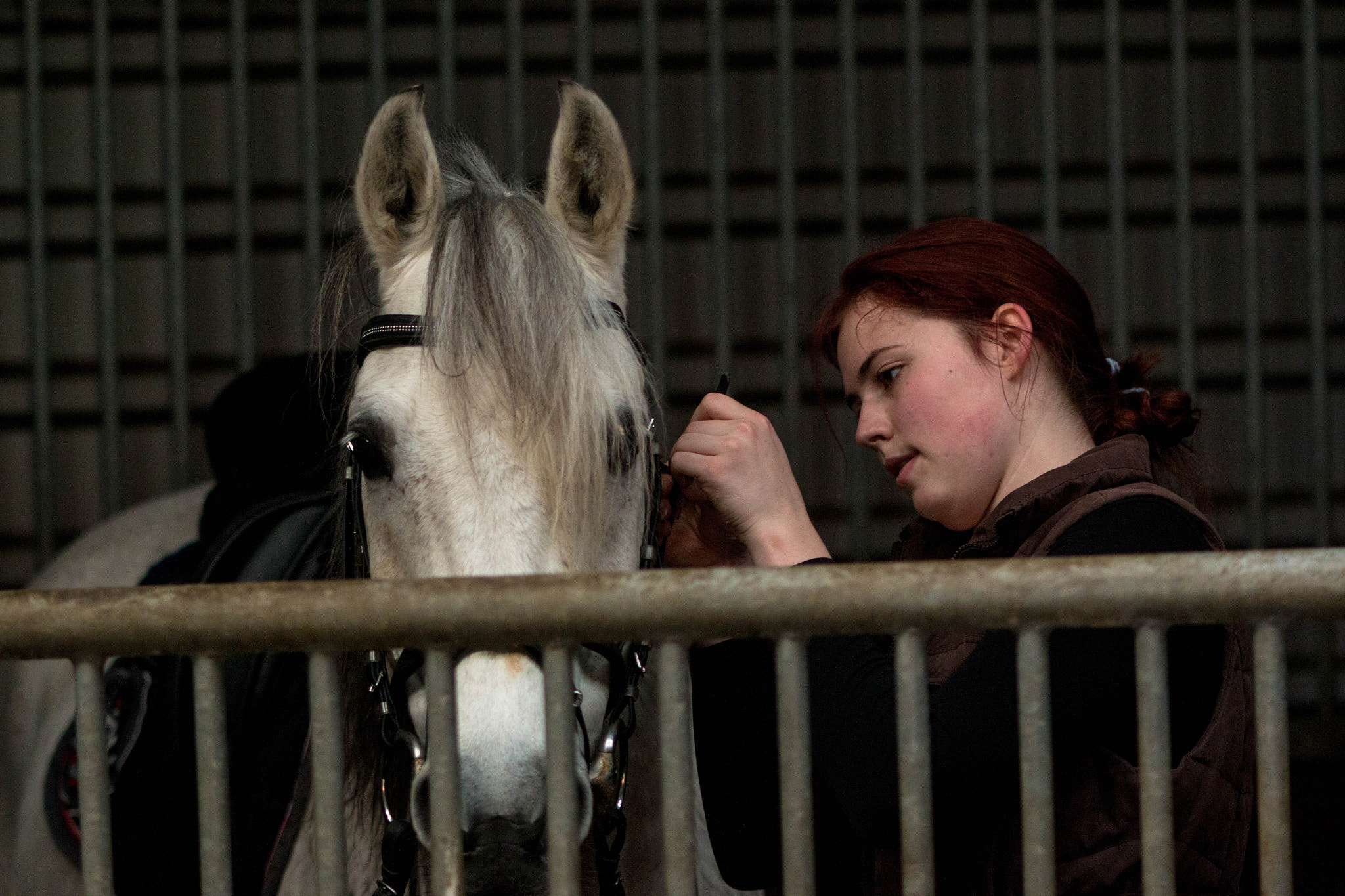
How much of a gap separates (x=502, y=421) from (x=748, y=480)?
0.80 feet

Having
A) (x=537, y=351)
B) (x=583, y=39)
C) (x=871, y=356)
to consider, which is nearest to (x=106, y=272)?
(x=583, y=39)

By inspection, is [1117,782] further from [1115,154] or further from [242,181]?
[242,181]

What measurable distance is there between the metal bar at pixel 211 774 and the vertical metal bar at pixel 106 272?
2.86 meters

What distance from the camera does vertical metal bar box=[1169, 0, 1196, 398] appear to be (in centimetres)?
324

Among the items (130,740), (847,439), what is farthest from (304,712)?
(847,439)

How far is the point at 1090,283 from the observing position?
3.40 metres

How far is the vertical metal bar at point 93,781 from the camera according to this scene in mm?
691

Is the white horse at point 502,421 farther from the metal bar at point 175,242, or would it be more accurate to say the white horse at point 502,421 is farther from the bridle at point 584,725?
the metal bar at point 175,242

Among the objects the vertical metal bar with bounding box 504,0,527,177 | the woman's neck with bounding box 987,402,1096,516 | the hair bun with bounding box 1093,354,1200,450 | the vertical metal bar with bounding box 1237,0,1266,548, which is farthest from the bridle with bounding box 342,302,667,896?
the vertical metal bar with bounding box 1237,0,1266,548

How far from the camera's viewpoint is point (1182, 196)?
3.28m

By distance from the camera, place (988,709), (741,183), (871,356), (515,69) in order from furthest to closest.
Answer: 1. (741,183)
2. (515,69)
3. (871,356)
4. (988,709)

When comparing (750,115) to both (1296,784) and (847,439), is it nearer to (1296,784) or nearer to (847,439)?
(847,439)

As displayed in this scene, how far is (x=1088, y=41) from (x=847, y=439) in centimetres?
137

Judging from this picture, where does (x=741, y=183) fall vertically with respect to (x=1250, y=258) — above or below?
above
